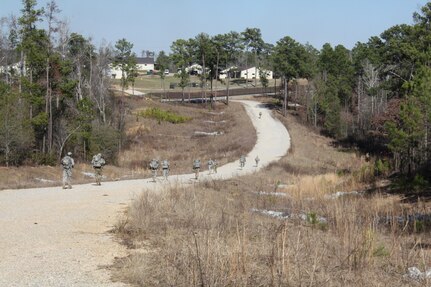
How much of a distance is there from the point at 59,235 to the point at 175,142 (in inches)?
2003

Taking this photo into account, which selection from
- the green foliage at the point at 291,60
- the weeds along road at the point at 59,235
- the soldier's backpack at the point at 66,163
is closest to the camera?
the weeds along road at the point at 59,235

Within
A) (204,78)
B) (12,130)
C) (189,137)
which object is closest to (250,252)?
(12,130)

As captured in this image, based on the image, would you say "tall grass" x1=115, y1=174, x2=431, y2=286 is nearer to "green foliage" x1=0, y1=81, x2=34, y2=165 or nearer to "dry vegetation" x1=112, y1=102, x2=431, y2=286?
"dry vegetation" x1=112, y1=102, x2=431, y2=286

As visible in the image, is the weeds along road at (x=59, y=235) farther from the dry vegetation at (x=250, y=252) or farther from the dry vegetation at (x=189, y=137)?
the dry vegetation at (x=189, y=137)

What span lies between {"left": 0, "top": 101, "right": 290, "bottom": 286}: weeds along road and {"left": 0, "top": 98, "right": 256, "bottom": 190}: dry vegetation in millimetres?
13087

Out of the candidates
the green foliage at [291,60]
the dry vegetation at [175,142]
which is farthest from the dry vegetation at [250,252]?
the green foliage at [291,60]

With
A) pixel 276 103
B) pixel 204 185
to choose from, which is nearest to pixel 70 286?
pixel 204 185

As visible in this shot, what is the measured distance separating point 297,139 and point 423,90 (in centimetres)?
2989

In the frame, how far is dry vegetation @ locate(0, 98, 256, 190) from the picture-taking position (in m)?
34.8

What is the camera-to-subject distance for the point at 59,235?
10.5 meters

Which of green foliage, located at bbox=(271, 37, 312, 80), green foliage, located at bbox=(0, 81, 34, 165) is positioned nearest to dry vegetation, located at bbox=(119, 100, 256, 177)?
green foliage, located at bbox=(271, 37, 312, 80)

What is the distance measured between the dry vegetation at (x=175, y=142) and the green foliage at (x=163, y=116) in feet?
3.73

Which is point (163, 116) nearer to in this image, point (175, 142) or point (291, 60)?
point (175, 142)

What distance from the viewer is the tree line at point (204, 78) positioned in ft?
113
